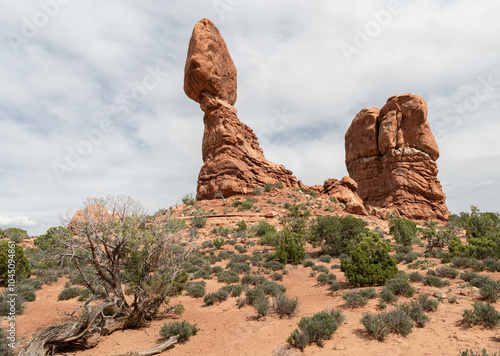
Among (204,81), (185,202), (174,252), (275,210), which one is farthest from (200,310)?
(204,81)

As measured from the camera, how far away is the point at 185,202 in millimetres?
29719

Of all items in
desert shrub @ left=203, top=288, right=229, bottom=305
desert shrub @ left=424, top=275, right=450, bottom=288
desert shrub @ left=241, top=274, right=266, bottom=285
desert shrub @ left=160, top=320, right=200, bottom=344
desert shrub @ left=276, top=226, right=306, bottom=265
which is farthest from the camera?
desert shrub @ left=276, top=226, right=306, bottom=265

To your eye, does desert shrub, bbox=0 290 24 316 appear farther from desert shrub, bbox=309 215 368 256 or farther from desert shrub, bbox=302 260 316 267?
desert shrub, bbox=309 215 368 256

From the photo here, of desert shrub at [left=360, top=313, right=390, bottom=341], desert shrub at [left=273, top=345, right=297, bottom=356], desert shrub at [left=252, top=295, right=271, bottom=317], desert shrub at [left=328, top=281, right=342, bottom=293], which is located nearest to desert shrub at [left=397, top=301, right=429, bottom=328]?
desert shrub at [left=360, top=313, right=390, bottom=341]

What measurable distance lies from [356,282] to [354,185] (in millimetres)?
24833

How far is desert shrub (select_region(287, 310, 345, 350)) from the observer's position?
6.04 m

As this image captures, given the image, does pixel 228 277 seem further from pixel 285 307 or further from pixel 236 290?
pixel 285 307

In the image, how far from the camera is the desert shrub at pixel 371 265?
9.77 meters

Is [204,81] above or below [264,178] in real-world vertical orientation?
above

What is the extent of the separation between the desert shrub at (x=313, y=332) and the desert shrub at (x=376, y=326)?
0.72 m

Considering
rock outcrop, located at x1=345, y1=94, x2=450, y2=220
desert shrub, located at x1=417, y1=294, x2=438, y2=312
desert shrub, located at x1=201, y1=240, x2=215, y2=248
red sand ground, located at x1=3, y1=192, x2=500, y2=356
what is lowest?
red sand ground, located at x1=3, y1=192, x2=500, y2=356

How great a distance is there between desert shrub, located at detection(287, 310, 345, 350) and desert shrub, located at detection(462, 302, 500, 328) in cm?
303

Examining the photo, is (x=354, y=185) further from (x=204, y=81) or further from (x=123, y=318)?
(x=123, y=318)

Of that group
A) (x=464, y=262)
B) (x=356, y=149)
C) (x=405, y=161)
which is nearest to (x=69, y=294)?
(x=464, y=262)
